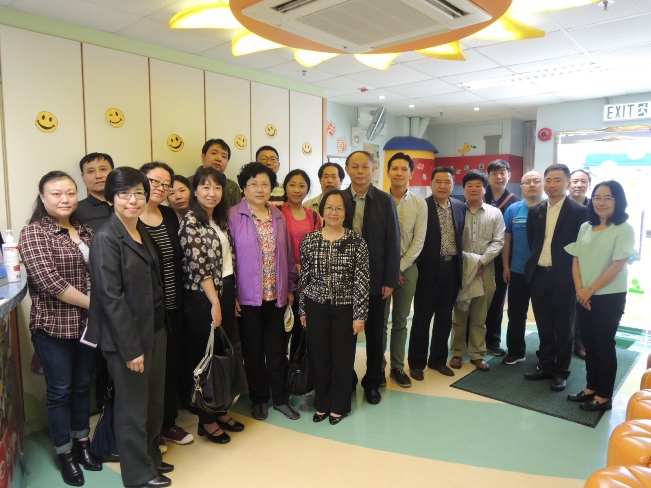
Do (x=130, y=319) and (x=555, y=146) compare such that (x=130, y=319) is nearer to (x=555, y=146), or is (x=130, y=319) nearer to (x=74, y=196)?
(x=74, y=196)

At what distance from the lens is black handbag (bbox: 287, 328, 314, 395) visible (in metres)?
3.00

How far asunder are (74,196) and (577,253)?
123 inches

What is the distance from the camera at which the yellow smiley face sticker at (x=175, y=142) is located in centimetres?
393

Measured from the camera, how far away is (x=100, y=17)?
3246 millimetres

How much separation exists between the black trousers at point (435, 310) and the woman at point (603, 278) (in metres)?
→ 0.88

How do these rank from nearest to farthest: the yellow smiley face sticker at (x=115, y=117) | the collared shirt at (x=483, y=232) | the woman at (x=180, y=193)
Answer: the woman at (x=180, y=193)
the yellow smiley face sticker at (x=115, y=117)
the collared shirt at (x=483, y=232)

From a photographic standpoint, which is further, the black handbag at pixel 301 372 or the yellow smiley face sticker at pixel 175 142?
the yellow smiley face sticker at pixel 175 142

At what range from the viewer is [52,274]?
7.34ft

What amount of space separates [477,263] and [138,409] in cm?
265

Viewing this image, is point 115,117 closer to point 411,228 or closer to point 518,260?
point 411,228

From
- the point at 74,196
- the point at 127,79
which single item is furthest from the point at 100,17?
the point at 74,196

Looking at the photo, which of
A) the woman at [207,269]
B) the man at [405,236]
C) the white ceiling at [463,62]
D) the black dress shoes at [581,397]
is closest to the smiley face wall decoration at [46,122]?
the white ceiling at [463,62]

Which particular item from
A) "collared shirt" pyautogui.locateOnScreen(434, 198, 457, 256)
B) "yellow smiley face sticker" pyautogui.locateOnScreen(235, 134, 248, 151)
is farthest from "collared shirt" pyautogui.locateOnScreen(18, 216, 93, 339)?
"collared shirt" pyautogui.locateOnScreen(434, 198, 457, 256)

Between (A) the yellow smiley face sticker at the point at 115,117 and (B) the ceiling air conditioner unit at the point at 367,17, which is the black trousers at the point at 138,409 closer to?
(B) the ceiling air conditioner unit at the point at 367,17
